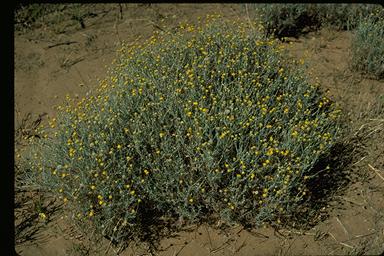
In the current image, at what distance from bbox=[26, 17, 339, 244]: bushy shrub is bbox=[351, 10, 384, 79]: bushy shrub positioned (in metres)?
1.31

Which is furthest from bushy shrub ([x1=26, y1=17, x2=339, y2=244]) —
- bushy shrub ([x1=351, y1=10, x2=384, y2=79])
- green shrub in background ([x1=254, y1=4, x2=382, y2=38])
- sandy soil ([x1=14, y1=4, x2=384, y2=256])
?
green shrub in background ([x1=254, y1=4, x2=382, y2=38])

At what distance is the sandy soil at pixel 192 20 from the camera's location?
3811 mm

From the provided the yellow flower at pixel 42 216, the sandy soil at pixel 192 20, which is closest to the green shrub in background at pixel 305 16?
the sandy soil at pixel 192 20

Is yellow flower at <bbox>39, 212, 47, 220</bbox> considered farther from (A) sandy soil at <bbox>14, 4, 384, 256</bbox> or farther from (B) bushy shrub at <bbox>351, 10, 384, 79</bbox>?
(B) bushy shrub at <bbox>351, 10, 384, 79</bbox>

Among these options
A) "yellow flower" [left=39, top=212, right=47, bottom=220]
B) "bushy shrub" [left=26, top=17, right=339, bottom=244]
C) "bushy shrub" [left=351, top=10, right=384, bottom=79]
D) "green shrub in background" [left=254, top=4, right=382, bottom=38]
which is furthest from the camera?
"green shrub in background" [left=254, top=4, right=382, bottom=38]

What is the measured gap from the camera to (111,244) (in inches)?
152

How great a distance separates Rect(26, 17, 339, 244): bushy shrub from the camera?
3789mm

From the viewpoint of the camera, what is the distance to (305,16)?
667 centimetres

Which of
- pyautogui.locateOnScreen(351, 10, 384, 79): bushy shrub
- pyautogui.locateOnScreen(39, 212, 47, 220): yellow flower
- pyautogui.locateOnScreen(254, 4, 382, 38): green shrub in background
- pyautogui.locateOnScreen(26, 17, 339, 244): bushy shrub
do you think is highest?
pyautogui.locateOnScreen(254, 4, 382, 38): green shrub in background

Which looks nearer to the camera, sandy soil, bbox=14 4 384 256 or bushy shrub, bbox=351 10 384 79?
sandy soil, bbox=14 4 384 256

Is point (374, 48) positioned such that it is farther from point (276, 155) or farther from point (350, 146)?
point (276, 155)

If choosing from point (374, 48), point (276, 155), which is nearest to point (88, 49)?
point (276, 155)

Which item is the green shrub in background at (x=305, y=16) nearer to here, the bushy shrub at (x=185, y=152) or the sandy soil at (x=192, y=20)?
the sandy soil at (x=192, y=20)
